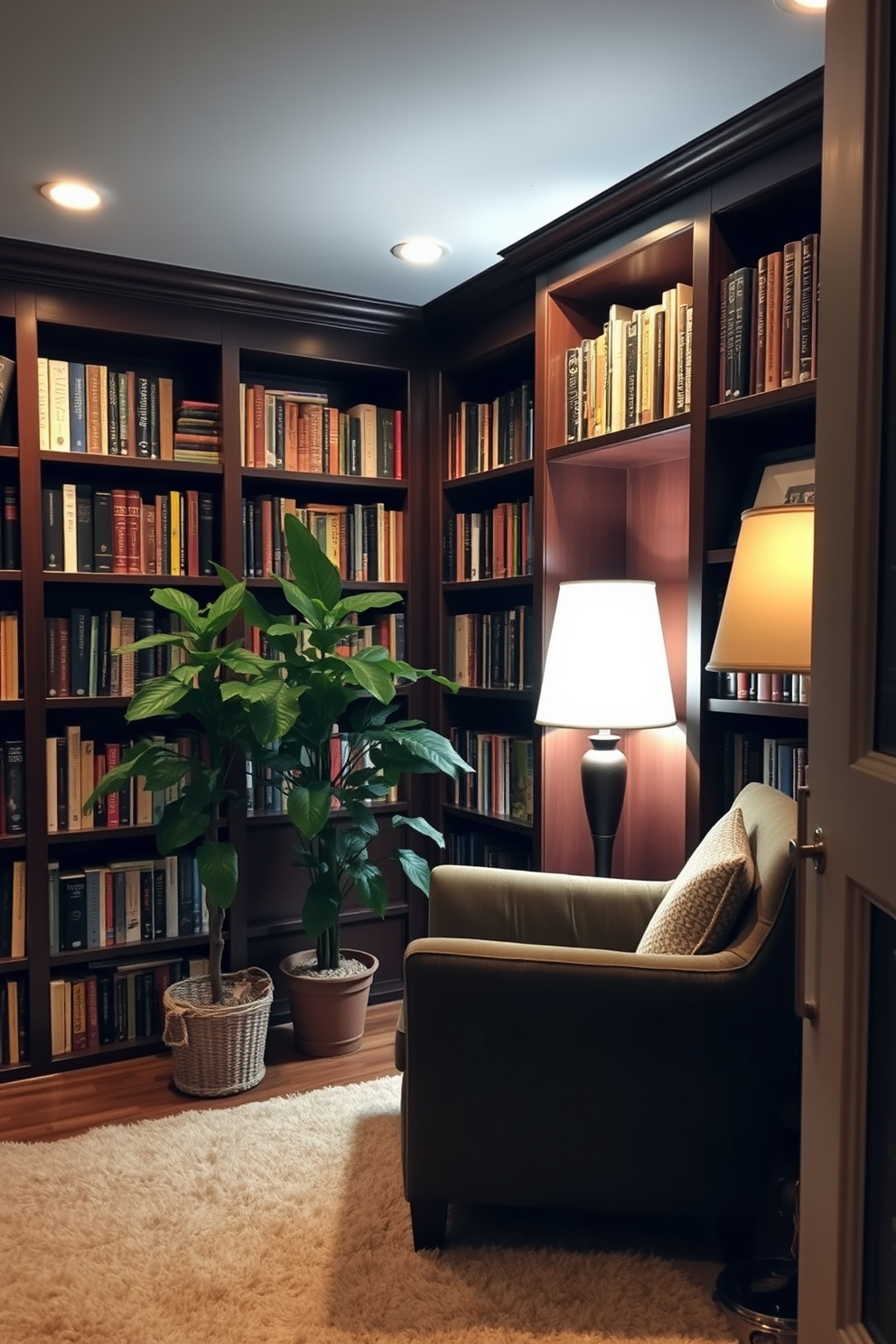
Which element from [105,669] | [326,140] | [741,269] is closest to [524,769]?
[105,669]

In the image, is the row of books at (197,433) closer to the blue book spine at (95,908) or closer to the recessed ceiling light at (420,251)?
the recessed ceiling light at (420,251)

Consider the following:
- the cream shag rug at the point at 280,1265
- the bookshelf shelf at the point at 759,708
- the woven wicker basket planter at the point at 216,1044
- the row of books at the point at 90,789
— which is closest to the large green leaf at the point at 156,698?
the row of books at the point at 90,789

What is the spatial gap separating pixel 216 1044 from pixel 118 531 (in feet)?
5.04

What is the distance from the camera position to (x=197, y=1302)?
75.5 inches

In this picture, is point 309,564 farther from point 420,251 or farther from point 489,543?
point 420,251

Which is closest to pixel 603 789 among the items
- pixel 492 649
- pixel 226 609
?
pixel 492 649

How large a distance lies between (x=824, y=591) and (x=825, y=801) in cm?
24

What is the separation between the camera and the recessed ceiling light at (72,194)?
2494mm

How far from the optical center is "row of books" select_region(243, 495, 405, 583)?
3.40m

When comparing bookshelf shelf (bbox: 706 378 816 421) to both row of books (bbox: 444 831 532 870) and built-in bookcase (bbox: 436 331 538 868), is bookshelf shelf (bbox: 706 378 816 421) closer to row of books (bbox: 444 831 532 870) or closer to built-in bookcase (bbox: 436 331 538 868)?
built-in bookcase (bbox: 436 331 538 868)

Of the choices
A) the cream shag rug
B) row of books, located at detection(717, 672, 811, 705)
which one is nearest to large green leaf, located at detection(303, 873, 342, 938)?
the cream shag rug

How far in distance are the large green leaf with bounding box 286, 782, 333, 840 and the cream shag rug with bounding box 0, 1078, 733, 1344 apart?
2.51 feet

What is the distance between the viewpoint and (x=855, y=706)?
3.68 feet

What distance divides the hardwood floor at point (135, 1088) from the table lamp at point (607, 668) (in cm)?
113
